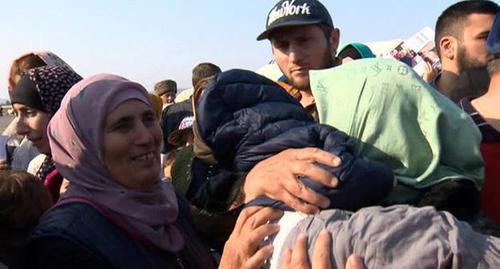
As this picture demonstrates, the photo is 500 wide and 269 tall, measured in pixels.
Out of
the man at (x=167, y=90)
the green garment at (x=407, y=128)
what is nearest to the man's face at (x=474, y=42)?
the green garment at (x=407, y=128)

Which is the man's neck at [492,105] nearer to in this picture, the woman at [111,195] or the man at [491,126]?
the man at [491,126]

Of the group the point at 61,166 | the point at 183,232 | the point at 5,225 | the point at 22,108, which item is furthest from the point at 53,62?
the point at 183,232

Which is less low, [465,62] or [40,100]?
[465,62]

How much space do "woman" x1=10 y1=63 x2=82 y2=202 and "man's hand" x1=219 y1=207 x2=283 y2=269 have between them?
1708 mm

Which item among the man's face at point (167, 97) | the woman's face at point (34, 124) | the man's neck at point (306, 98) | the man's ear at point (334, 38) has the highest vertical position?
the man's ear at point (334, 38)

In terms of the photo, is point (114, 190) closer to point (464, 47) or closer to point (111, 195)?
point (111, 195)

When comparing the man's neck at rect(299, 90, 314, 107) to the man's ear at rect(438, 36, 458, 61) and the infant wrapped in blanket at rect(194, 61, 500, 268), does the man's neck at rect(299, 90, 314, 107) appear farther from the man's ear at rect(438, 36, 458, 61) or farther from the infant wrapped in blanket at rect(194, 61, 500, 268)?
the man's ear at rect(438, 36, 458, 61)

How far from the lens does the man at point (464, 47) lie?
2809mm

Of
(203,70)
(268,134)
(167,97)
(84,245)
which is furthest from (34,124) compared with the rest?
(167,97)

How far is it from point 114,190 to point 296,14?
3.98ft

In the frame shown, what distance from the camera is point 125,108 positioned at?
2.06 metres

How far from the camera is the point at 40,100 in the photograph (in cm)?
260

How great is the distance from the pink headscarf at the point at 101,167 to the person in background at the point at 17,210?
16 cm

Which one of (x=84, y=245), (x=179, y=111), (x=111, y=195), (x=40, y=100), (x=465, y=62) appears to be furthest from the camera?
(x=179, y=111)
